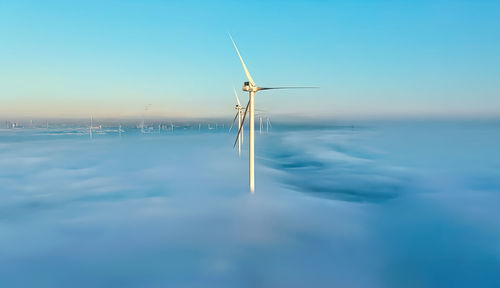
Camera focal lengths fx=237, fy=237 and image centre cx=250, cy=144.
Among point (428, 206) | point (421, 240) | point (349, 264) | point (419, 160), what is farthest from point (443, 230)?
point (419, 160)

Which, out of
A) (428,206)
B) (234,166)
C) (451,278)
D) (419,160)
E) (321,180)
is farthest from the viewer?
(419,160)

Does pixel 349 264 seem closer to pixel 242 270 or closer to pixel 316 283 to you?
pixel 316 283

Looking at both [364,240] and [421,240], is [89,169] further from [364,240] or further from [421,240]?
[421,240]

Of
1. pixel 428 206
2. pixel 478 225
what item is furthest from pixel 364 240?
pixel 428 206

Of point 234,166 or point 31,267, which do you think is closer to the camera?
point 31,267

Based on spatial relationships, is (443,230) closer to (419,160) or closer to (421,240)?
(421,240)

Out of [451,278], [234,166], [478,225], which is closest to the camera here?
[451,278]

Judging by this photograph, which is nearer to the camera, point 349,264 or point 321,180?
point 349,264

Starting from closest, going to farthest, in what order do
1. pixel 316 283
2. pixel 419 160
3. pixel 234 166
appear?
pixel 316 283
pixel 234 166
pixel 419 160

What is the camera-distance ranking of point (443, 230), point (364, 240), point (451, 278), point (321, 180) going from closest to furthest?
1. point (451, 278)
2. point (364, 240)
3. point (443, 230)
4. point (321, 180)
